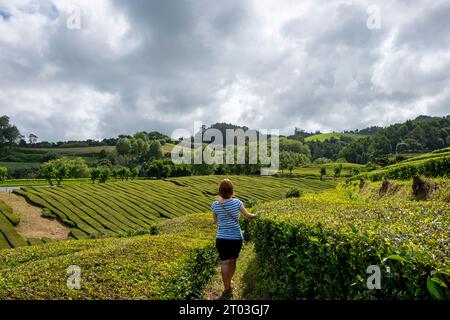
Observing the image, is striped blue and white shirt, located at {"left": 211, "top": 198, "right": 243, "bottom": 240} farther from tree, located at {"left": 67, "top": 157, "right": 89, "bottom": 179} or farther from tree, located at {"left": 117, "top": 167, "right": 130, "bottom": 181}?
tree, located at {"left": 67, "top": 157, "right": 89, "bottom": 179}

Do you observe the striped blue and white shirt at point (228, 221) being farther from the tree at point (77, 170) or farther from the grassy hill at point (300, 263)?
the tree at point (77, 170)

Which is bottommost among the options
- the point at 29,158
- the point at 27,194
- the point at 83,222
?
the point at 83,222

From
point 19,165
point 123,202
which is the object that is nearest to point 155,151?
point 19,165

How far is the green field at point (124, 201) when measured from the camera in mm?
53750

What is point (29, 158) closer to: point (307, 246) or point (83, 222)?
point (83, 222)

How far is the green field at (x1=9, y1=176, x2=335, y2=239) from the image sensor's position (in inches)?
2116

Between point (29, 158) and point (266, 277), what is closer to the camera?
point (266, 277)

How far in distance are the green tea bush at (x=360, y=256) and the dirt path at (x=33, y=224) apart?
4915cm

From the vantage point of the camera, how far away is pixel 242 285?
9758mm

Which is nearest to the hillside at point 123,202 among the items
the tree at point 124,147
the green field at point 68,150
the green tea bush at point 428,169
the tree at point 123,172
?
the green tea bush at point 428,169

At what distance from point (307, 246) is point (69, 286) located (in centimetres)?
541

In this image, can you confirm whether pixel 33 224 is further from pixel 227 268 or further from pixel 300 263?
pixel 300 263
